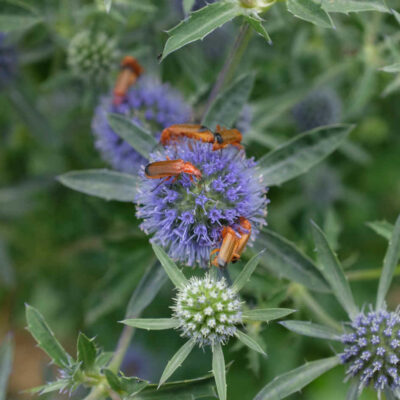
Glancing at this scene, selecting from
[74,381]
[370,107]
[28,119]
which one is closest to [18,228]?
[28,119]

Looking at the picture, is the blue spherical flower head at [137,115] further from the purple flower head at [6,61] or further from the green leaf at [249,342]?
the green leaf at [249,342]

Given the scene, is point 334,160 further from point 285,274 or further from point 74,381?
point 74,381

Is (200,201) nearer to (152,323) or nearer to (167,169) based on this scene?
(167,169)

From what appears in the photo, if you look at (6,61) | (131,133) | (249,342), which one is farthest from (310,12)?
(6,61)

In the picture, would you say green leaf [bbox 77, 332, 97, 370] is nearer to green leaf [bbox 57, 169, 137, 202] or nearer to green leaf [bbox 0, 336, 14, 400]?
green leaf [bbox 0, 336, 14, 400]

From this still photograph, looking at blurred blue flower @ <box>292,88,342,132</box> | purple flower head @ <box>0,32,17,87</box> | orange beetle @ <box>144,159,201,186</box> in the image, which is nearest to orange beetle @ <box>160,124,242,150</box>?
orange beetle @ <box>144,159,201,186</box>
